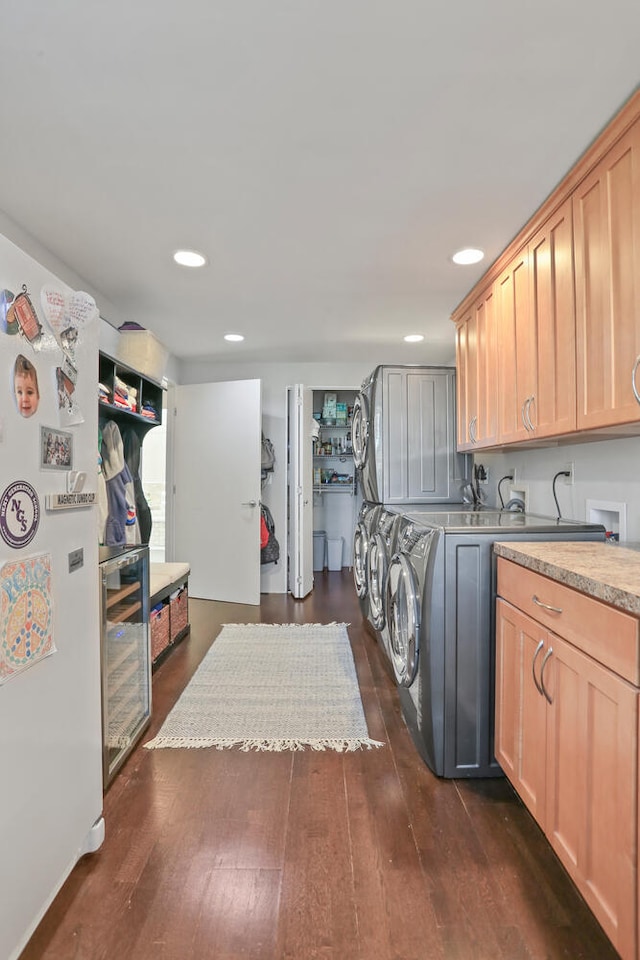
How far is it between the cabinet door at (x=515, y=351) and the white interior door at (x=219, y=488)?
7.49ft

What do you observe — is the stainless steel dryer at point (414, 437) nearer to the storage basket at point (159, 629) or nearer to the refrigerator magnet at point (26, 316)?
the storage basket at point (159, 629)

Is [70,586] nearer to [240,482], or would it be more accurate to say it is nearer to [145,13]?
[145,13]

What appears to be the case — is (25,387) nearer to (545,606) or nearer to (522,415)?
(545,606)

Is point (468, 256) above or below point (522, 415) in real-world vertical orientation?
above

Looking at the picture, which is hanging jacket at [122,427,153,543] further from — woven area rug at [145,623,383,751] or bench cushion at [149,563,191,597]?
woven area rug at [145,623,383,751]

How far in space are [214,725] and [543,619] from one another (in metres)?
1.53

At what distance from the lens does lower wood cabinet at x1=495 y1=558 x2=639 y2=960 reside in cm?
88

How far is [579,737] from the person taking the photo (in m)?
1.05

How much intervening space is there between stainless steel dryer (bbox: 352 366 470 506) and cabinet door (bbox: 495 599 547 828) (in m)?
1.47

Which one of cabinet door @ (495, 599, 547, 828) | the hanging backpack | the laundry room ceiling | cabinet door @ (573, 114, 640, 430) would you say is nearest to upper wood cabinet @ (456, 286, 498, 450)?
the laundry room ceiling

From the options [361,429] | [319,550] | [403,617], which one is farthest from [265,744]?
[319,550]

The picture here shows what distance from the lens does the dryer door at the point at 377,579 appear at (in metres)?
2.51

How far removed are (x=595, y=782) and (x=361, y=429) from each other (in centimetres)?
261

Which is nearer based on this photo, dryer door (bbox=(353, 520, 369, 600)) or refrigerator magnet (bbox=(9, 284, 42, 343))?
refrigerator magnet (bbox=(9, 284, 42, 343))
